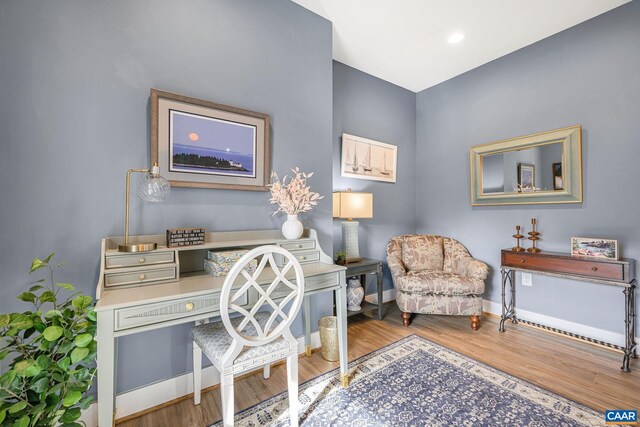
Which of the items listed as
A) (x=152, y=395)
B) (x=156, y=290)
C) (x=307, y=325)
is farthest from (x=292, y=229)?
(x=152, y=395)

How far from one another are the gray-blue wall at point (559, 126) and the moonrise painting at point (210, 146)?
8.68ft

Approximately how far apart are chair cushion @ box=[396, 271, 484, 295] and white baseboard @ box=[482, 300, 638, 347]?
0.62 metres

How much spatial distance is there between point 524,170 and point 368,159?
5.27 feet

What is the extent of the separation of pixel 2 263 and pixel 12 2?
128cm

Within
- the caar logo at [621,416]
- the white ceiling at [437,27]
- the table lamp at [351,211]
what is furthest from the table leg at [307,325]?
the white ceiling at [437,27]

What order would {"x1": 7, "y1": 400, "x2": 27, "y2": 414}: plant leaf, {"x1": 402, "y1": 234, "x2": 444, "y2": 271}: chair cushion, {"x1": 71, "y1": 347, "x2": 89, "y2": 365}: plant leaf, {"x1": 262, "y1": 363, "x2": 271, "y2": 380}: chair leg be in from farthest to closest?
{"x1": 402, "y1": 234, "x2": 444, "y2": 271}: chair cushion
{"x1": 262, "y1": 363, "x2": 271, "y2": 380}: chair leg
{"x1": 71, "y1": 347, "x2": 89, "y2": 365}: plant leaf
{"x1": 7, "y1": 400, "x2": 27, "y2": 414}: plant leaf

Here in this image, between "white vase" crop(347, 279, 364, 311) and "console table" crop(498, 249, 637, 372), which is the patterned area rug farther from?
"console table" crop(498, 249, 637, 372)

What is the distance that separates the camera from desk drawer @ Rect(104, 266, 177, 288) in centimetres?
138

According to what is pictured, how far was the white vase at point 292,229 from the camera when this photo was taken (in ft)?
6.79

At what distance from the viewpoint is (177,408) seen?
5.65 ft

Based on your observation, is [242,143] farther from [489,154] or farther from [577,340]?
[577,340]

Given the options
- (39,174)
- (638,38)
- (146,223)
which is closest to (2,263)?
(39,174)

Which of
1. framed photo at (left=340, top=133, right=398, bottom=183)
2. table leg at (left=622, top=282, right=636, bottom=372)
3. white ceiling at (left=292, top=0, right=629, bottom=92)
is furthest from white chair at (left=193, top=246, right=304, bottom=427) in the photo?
table leg at (left=622, top=282, right=636, bottom=372)

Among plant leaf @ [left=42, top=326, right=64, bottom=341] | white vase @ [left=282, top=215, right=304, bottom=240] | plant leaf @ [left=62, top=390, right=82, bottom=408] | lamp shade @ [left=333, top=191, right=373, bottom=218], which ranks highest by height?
lamp shade @ [left=333, top=191, right=373, bottom=218]
